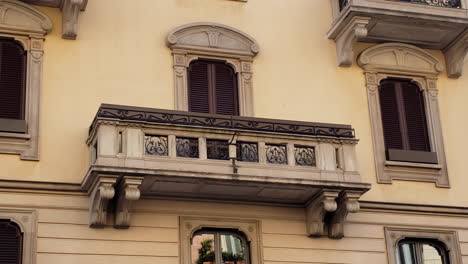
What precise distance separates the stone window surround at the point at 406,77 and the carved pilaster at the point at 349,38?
0.40 metres

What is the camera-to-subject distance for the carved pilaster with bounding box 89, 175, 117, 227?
717 inches

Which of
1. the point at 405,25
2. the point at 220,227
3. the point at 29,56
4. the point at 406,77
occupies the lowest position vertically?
the point at 220,227

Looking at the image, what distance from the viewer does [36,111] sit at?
64.4 feet

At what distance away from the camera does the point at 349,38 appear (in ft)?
72.9

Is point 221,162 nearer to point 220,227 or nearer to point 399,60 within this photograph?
point 220,227

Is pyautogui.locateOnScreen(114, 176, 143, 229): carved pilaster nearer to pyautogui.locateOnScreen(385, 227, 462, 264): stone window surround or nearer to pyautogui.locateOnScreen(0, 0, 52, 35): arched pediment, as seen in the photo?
pyautogui.locateOnScreen(0, 0, 52, 35): arched pediment

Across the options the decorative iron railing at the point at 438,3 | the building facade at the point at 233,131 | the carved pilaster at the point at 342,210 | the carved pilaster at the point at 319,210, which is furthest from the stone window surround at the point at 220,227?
the decorative iron railing at the point at 438,3

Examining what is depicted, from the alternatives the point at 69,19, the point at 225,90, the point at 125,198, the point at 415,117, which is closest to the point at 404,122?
the point at 415,117

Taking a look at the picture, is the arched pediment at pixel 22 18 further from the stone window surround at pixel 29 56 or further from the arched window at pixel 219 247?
the arched window at pixel 219 247

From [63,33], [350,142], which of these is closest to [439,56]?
[350,142]

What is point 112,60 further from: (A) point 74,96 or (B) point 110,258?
(B) point 110,258

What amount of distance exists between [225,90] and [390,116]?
3.99 meters

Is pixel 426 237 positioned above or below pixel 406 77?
below

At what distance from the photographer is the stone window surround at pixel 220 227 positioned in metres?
19.5
